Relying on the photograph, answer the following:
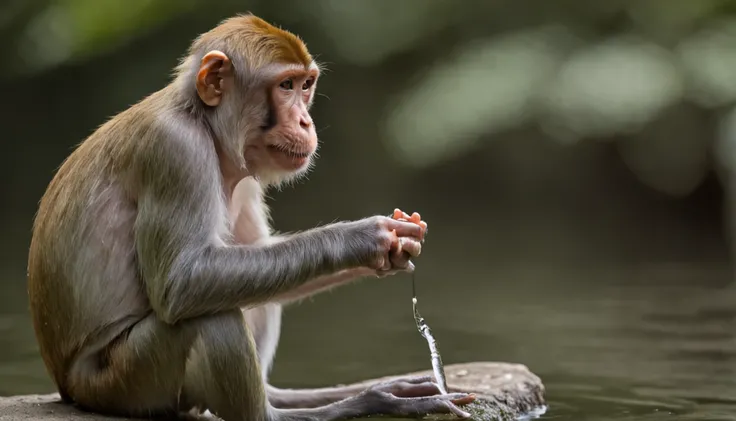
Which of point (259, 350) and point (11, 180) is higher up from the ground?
point (11, 180)

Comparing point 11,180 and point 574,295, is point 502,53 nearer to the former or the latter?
point 574,295

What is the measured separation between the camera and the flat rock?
16.7ft

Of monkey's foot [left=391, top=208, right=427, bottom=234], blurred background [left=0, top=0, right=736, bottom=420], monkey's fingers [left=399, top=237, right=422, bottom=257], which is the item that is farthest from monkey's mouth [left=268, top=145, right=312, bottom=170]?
blurred background [left=0, top=0, right=736, bottom=420]

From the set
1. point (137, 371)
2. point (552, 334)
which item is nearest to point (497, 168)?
point (552, 334)

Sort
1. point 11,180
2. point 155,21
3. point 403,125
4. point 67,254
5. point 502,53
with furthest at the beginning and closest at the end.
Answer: point 11,180
point 155,21
point 502,53
point 403,125
point 67,254

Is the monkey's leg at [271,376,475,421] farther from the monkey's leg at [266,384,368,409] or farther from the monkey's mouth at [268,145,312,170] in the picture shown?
the monkey's mouth at [268,145,312,170]

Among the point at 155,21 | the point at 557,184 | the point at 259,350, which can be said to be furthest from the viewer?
the point at 557,184

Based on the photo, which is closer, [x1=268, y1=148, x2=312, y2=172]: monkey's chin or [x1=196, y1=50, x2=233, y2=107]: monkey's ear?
[x1=196, y1=50, x2=233, y2=107]: monkey's ear

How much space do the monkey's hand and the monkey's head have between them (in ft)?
1.53

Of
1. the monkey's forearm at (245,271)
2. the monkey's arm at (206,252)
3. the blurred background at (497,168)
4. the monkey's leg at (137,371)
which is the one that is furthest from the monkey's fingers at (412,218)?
the blurred background at (497,168)

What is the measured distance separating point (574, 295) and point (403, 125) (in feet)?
10.3

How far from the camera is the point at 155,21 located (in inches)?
597

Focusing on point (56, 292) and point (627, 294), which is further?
Result: point (627, 294)

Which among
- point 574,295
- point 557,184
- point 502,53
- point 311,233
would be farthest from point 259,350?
point 557,184
